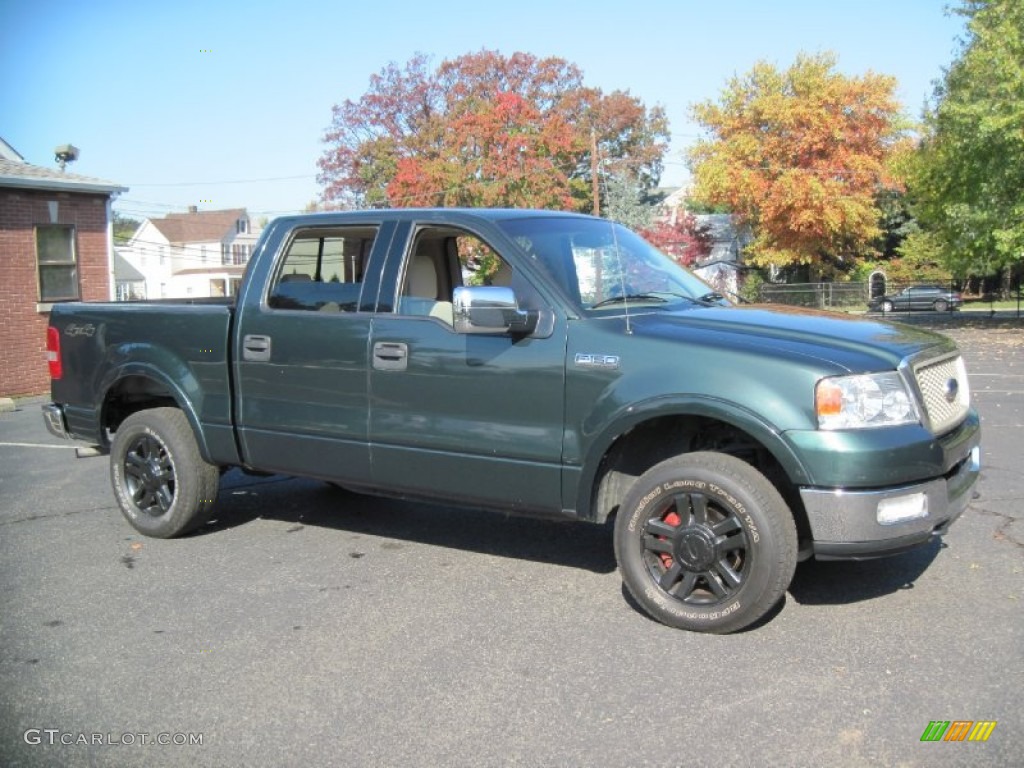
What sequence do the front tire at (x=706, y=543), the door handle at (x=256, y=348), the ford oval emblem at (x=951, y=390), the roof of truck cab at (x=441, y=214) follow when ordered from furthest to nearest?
the door handle at (x=256, y=348) < the roof of truck cab at (x=441, y=214) < the ford oval emblem at (x=951, y=390) < the front tire at (x=706, y=543)

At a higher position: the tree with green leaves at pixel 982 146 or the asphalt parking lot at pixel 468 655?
the tree with green leaves at pixel 982 146

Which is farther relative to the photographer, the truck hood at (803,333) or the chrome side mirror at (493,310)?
the chrome side mirror at (493,310)

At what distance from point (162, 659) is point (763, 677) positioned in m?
2.53

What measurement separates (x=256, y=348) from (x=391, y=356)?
99 centimetres

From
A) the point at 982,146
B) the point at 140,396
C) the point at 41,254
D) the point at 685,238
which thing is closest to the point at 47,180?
the point at 41,254

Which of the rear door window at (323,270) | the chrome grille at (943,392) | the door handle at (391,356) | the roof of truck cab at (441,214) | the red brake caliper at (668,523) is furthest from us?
the rear door window at (323,270)

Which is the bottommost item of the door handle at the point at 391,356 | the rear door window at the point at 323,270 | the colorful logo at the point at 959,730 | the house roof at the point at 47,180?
the colorful logo at the point at 959,730

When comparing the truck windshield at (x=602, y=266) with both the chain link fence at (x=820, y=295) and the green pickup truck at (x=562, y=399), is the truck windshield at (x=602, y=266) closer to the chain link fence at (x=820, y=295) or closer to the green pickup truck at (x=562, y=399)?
the green pickup truck at (x=562, y=399)

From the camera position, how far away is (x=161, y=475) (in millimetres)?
6023

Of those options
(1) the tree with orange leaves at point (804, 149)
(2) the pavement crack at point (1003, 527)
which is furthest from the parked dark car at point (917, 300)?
(2) the pavement crack at point (1003, 527)

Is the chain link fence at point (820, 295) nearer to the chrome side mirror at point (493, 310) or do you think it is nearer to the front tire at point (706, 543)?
the chrome side mirror at point (493, 310)

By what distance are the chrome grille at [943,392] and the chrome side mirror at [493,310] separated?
177cm

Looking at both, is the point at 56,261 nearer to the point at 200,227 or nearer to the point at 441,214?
the point at 441,214

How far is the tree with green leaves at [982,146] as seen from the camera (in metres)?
23.0
